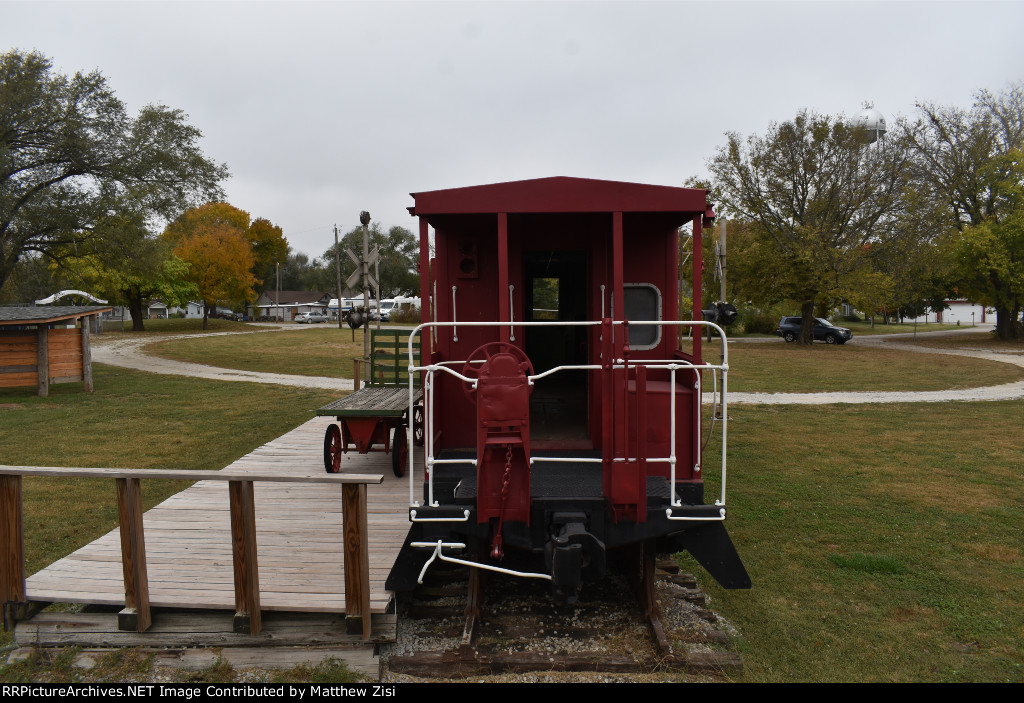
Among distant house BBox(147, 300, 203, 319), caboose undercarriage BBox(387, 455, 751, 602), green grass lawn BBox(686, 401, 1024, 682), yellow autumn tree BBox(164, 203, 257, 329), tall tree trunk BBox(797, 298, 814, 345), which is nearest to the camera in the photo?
caboose undercarriage BBox(387, 455, 751, 602)

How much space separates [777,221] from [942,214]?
700 cm

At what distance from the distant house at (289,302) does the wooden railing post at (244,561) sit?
68.6 metres

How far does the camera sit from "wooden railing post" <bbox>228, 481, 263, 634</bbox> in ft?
12.8

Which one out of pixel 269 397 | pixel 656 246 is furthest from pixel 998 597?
pixel 269 397

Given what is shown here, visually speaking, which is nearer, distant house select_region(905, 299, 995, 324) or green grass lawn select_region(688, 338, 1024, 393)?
green grass lawn select_region(688, 338, 1024, 393)

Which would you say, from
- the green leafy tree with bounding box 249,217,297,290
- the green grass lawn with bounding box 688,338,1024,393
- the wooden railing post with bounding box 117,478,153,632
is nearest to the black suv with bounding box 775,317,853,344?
the green grass lawn with bounding box 688,338,1024,393

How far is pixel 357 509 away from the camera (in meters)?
3.95

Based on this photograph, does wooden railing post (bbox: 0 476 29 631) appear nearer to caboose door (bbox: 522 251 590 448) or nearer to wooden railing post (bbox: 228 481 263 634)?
wooden railing post (bbox: 228 481 263 634)

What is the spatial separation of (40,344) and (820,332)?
104ft

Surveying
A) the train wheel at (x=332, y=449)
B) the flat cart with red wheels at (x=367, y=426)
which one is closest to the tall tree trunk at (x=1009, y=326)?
the flat cart with red wheels at (x=367, y=426)

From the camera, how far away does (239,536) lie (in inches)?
154

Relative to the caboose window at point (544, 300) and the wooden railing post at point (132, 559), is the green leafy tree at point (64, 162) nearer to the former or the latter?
the caboose window at point (544, 300)

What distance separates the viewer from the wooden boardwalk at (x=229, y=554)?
422 centimetres

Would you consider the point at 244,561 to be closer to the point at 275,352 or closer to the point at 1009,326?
the point at 275,352
